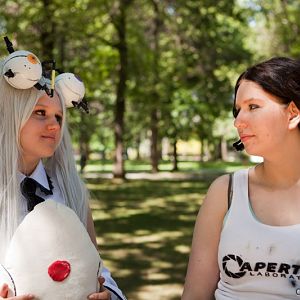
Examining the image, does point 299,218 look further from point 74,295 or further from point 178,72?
point 178,72

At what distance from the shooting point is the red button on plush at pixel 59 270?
74.7 inches

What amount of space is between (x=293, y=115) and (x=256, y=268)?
1.85 ft

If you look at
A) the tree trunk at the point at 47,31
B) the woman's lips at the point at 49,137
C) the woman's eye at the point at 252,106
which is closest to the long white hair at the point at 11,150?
the woman's lips at the point at 49,137

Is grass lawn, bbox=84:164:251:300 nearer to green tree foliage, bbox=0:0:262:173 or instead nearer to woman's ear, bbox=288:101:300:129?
woman's ear, bbox=288:101:300:129

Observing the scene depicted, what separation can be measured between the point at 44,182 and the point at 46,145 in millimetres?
161

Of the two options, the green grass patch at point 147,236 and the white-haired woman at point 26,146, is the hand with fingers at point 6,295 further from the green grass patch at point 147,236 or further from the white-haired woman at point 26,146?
the green grass patch at point 147,236

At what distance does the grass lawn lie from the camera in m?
5.58

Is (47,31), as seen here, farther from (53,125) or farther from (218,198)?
(218,198)

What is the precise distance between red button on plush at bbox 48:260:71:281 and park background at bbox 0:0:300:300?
3.81 feet

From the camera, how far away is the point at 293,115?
196cm

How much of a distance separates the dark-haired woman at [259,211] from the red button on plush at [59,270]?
471mm

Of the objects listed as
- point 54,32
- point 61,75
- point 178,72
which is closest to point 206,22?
point 54,32

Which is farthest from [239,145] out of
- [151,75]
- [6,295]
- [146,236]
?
[151,75]

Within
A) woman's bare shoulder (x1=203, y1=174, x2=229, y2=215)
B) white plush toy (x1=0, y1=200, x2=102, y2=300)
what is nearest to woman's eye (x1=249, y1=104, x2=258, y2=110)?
woman's bare shoulder (x1=203, y1=174, x2=229, y2=215)
